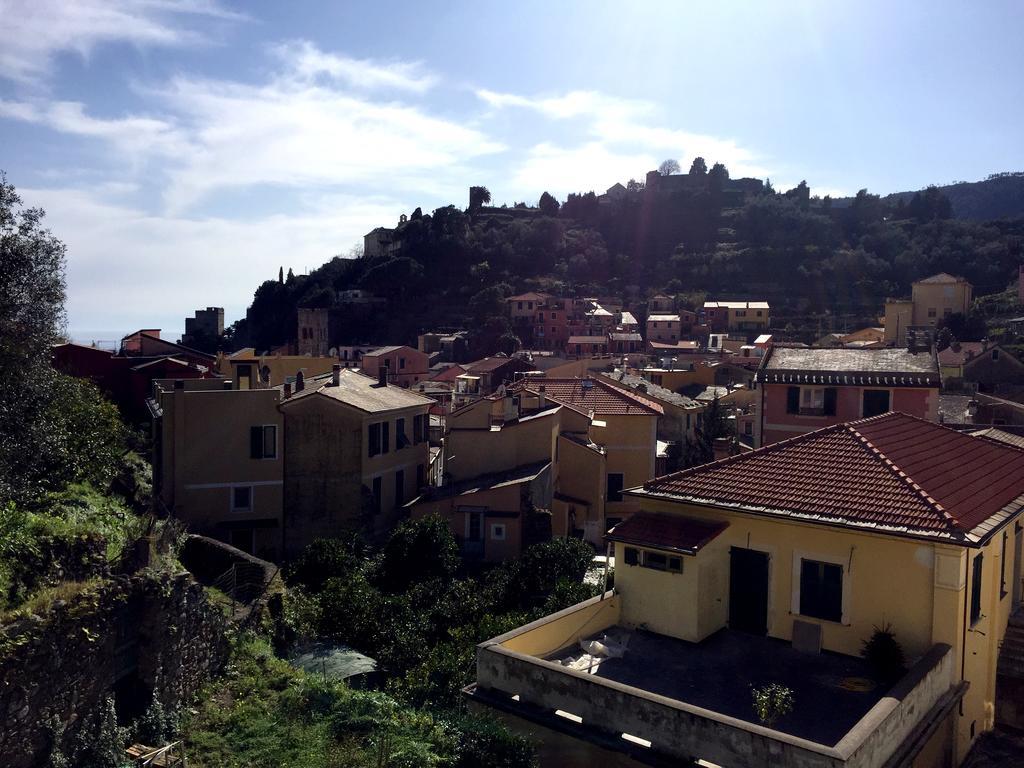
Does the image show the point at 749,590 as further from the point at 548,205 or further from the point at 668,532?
the point at 548,205

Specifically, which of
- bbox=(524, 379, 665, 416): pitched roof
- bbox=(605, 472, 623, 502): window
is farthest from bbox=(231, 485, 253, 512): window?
bbox=(605, 472, 623, 502): window

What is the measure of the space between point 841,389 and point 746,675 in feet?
60.8

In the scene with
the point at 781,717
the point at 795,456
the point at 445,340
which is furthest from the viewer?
the point at 445,340

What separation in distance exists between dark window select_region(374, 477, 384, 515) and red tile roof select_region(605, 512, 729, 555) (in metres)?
15.2

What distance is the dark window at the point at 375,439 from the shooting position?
86.4ft

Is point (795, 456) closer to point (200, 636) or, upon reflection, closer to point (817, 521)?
point (817, 521)

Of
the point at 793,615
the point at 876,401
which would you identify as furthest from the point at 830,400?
the point at 793,615

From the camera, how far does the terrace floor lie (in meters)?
9.76

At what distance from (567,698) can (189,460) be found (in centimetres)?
1804

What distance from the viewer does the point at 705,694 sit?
10383 mm

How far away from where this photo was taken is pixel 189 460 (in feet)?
80.4

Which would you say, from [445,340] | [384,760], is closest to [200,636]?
[384,760]

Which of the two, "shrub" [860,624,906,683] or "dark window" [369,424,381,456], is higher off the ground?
"dark window" [369,424,381,456]

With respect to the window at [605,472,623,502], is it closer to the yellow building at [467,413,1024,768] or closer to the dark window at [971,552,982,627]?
the yellow building at [467,413,1024,768]
